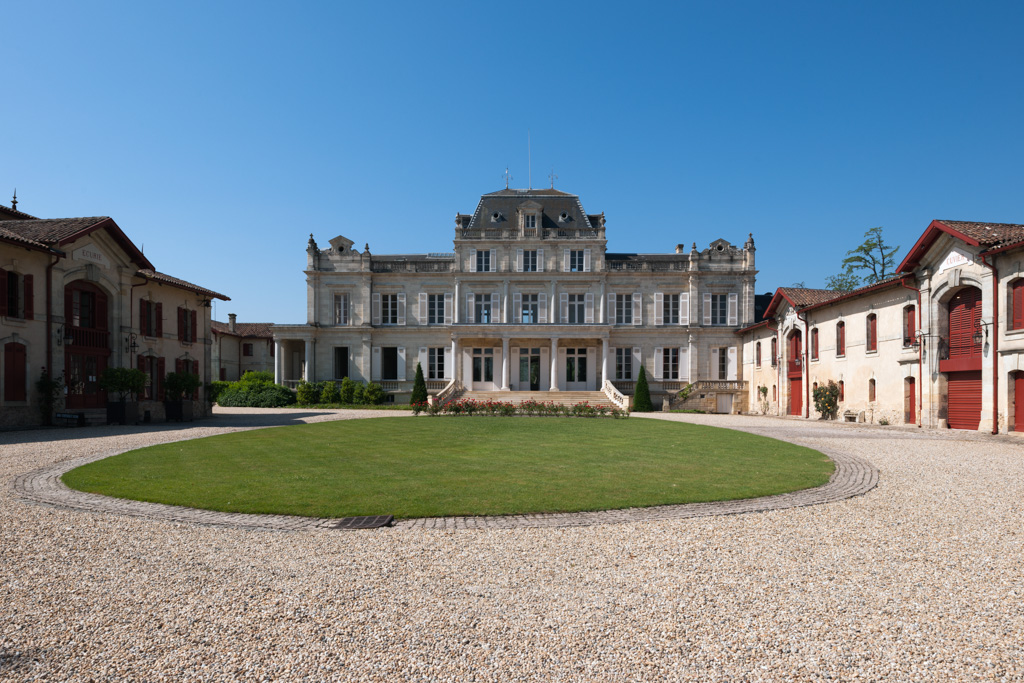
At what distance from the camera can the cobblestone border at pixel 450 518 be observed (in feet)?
22.4

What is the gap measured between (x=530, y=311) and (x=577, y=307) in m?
3.20

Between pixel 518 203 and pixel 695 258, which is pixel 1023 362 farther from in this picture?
pixel 518 203

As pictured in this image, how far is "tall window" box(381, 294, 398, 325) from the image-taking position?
41.6m

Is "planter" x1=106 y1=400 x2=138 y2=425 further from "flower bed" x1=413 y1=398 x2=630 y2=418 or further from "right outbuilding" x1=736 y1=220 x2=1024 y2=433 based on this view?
"right outbuilding" x1=736 y1=220 x2=1024 y2=433

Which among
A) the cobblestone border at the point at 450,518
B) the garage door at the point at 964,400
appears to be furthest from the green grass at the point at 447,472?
the garage door at the point at 964,400

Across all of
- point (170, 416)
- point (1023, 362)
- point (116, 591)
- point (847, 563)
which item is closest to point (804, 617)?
point (847, 563)

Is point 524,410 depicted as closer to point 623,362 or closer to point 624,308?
point 623,362

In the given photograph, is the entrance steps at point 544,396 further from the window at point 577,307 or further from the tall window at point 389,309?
the tall window at point 389,309

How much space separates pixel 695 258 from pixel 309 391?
87.6 ft

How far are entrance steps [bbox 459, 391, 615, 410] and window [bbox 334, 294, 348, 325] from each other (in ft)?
35.1

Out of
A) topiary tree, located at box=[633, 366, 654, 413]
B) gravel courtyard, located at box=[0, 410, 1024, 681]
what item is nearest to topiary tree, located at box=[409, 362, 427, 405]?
topiary tree, located at box=[633, 366, 654, 413]

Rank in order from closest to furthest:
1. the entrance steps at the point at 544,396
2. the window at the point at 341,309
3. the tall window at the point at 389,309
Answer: the entrance steps at the point at 544,396 → the window at the point at 341,309 → the tall window at the point at 389,309

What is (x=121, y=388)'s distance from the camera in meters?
21.8

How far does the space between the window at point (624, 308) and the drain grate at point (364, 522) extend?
3486cm
